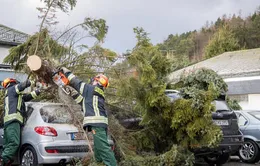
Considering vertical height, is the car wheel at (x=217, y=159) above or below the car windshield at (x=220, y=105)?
below

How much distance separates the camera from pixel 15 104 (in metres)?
7.32

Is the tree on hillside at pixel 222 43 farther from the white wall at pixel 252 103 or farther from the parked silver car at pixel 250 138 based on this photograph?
the parked silver car at pixel 250 138

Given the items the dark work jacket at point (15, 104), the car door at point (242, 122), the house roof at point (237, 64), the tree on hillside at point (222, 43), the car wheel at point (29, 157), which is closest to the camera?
the car wheel at point (29, 157)

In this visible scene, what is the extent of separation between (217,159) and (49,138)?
4462 millimetres

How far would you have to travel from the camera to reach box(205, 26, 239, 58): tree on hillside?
31.7 m

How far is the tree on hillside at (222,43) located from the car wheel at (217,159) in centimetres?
2345

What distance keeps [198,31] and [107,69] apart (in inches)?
1570

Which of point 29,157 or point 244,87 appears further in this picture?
point 244,87

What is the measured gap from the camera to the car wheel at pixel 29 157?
22.3ft

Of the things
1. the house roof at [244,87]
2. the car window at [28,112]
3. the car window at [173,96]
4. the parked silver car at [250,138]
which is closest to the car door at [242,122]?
the parked silver car at [250,138]

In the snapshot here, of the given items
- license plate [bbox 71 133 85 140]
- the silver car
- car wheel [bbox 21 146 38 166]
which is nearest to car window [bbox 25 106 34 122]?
the silver car

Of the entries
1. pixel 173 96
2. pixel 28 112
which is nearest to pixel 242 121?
pixel 173 96

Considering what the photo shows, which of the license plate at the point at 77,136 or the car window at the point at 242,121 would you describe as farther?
the car window at the point at 242,121

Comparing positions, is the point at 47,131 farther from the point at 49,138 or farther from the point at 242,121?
the point at 242,121
